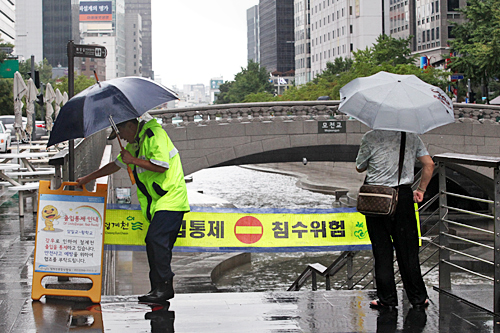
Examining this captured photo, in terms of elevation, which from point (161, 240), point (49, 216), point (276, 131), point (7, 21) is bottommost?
point (161, 240)

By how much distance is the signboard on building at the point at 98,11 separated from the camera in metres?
192

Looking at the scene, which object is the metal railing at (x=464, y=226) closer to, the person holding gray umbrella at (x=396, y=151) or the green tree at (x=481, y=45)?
the person holding gray umbrella at (x=396, y=151)

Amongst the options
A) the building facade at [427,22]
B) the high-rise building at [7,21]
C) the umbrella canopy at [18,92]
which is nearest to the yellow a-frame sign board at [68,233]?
the umbrella canopy at [18,92]

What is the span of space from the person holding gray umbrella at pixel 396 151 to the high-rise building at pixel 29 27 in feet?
503

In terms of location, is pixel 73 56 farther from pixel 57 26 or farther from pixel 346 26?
pixel 57 26

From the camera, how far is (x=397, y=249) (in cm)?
563

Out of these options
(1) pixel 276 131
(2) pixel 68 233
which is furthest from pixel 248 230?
(1) pixel 276 131

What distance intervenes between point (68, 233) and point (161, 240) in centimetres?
98

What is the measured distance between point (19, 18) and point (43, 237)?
15583 centimetres

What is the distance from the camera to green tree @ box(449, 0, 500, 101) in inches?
1391

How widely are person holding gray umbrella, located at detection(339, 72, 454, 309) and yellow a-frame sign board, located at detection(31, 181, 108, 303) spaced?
2.45 meters

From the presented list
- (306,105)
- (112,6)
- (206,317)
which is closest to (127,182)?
(306,105)

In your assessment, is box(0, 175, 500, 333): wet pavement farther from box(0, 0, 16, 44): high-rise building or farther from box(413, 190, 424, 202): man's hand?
box(0, 0, 16, 44): high-rise building

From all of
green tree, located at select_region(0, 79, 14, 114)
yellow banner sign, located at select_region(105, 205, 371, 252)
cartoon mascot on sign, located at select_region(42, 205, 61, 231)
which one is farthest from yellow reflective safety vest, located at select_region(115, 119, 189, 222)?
green tree, located at select_region(0, 79, 14, 114)
